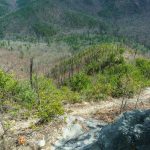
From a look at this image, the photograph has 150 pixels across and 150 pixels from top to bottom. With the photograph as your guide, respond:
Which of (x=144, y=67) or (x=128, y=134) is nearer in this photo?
(x=128, y=134)

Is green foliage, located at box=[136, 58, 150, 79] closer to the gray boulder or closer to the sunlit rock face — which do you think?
the sunlit rock face

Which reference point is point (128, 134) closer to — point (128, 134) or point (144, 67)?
point (128, 134)

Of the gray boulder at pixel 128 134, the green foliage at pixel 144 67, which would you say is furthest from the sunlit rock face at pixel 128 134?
the green foliage at pixel 144 67

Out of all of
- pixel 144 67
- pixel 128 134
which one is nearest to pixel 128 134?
pixel 128 134

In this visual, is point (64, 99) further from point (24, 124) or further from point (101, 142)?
point (101, 142)

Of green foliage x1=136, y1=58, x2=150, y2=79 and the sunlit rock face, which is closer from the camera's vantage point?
the sunlit rock face

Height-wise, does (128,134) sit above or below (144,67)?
above

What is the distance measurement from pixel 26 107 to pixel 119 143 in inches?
825

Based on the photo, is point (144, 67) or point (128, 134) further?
point (144, 67)

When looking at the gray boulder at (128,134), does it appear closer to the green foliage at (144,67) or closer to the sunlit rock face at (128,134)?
the sunlit rock face at (128,134)

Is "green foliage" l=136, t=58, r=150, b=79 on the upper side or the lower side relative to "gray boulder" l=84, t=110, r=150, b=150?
lower

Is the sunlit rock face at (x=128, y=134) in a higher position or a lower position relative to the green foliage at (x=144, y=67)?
higher

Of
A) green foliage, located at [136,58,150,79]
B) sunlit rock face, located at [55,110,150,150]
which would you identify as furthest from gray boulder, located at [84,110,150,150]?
green foliage, located at [136,58,150,79]

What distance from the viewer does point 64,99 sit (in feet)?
228
